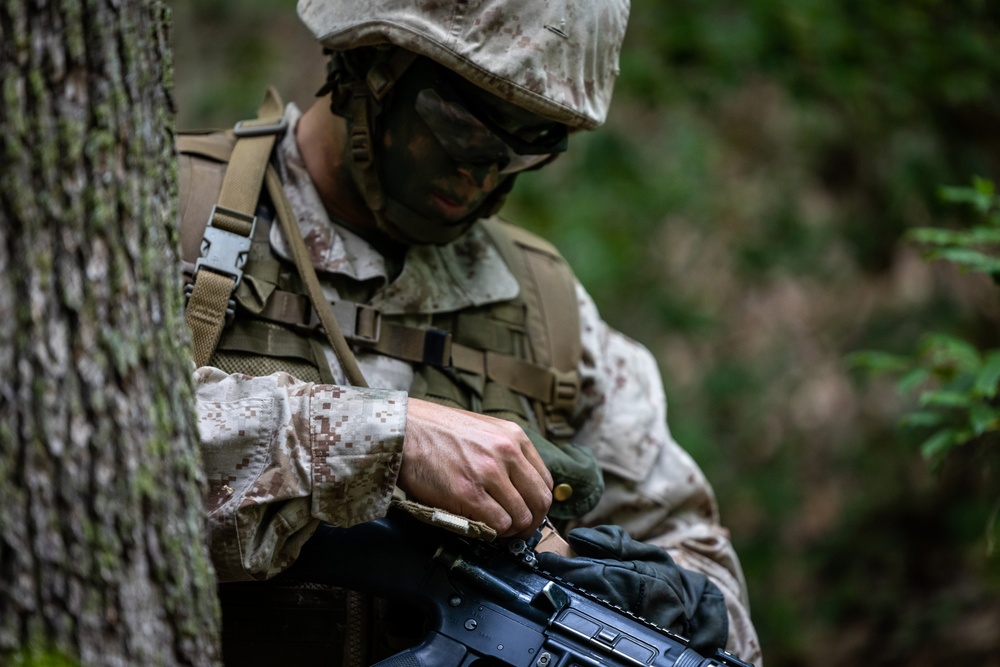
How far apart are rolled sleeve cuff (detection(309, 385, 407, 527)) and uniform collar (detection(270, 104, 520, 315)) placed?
58cm

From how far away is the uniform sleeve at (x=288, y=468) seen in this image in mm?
1829

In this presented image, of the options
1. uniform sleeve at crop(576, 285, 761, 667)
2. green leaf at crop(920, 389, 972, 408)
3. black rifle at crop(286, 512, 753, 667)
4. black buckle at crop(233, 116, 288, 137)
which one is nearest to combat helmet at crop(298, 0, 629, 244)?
black buckle at crop(233, 116, 288, 137)

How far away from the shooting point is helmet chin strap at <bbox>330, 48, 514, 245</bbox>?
2.34 meters

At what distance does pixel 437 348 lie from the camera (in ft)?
8.11

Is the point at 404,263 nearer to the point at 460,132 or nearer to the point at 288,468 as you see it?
the point at 460,132

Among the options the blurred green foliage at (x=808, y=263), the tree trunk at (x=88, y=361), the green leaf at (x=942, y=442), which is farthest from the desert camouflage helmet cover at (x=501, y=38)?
the blurred green foliage at (x=808, y=263)

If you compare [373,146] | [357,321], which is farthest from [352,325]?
[373,146]

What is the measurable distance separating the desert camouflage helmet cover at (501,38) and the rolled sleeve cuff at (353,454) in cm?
77

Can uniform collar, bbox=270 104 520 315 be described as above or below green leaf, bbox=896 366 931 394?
above

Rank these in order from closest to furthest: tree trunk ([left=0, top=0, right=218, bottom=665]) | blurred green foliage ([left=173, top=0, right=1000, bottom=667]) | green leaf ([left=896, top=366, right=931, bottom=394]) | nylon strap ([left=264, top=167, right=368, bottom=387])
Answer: tree trunk ([left=0, top=0, right=218, bottom=665]) < nylon strap ([left=264, top=167, right=368, bottom=387]) < green leaf ([left=896, top=366, right=931, bottom=394]) < blurred green foliage ([left=173, top=0, right=1000, bottom=667])

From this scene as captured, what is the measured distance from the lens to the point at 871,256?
603cm

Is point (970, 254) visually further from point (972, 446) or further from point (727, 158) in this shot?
point (727, 158)

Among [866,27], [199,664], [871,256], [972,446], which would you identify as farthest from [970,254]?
[871,256]

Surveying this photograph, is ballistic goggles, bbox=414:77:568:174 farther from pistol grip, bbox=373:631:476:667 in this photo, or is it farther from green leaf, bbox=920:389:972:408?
green leaf, bbox=920:389:972:408
